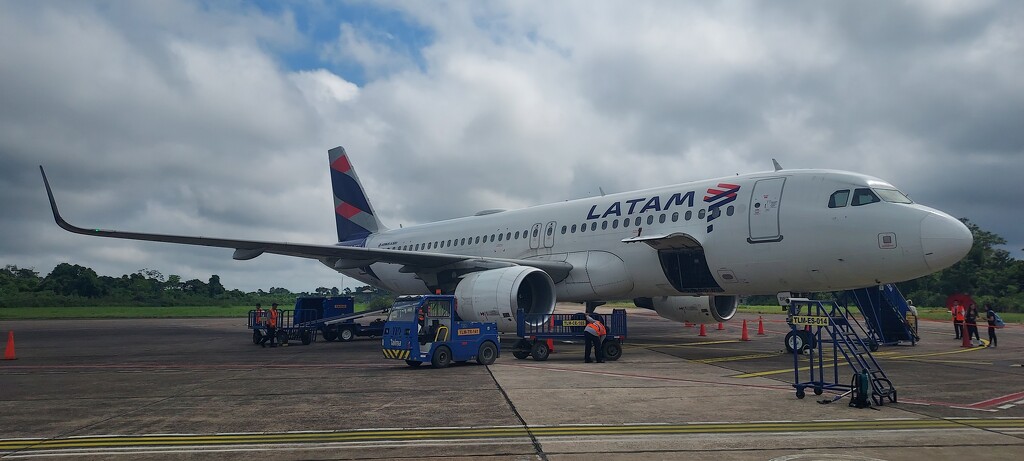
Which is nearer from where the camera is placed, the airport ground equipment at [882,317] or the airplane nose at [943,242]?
the airplane nose at [943,242]

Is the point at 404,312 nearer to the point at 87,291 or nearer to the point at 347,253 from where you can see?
the point at 347,253

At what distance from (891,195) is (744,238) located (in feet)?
10.4

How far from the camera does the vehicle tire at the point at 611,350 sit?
1577cm

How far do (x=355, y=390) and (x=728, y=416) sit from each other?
584 centimetres

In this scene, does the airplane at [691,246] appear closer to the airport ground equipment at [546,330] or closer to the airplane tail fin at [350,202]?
the airport ground equipment at [546,330]

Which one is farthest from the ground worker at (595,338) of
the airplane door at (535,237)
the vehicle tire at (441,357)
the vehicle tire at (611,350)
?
the airplane door at (535,237)

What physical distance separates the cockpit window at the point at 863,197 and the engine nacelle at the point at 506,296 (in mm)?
7537

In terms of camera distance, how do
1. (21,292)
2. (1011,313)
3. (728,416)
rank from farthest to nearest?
(21,292) → (1011,313) → (728,416)

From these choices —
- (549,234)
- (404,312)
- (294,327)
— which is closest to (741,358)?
(549,234)

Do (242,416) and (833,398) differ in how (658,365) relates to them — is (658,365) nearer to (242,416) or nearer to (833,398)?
(833,398)

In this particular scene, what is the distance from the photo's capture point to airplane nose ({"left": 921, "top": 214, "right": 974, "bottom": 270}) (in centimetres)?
1352

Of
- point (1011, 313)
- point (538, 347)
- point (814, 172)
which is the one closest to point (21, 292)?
point (538, 347)

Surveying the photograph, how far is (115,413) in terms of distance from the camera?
29.9ft

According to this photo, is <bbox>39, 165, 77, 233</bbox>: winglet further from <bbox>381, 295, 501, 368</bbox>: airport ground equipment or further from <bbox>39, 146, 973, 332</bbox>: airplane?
<bbox>381, 295, 501, 368</bbox>: airport ground equipment
